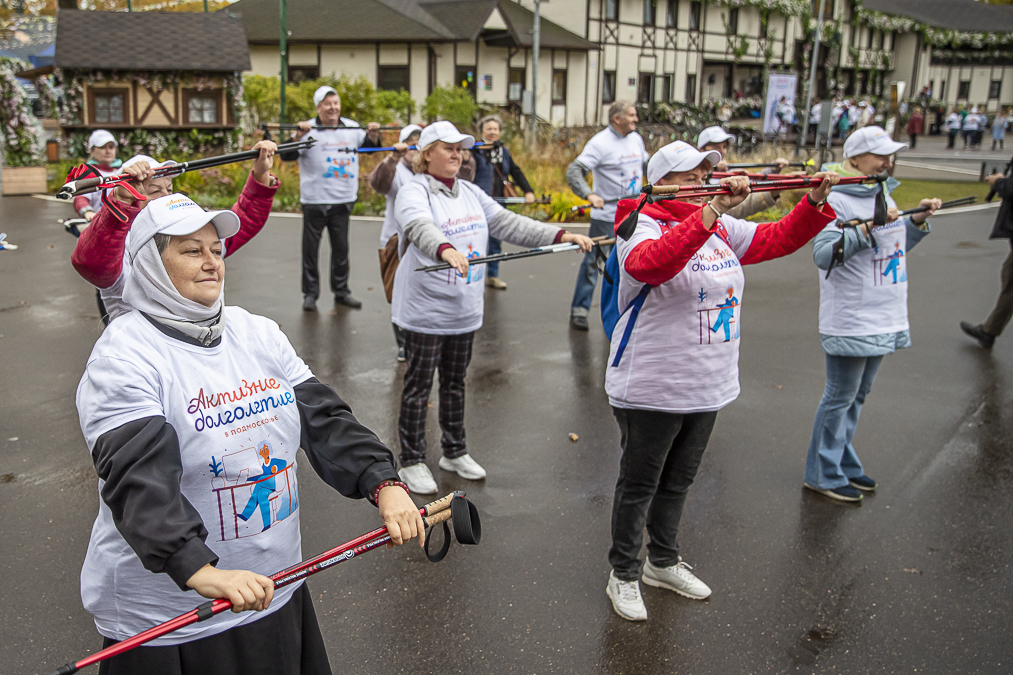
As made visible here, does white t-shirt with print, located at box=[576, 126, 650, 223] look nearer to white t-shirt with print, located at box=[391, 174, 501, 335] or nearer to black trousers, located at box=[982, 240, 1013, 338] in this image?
black trousers, located at box=[982, 240, 1013, 338]

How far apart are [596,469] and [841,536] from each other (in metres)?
1.46

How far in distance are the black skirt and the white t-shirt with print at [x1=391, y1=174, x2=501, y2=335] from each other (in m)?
2.47

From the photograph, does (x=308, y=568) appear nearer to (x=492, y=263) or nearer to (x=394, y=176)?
(x=394, y=176)

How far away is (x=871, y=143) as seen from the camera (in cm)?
474

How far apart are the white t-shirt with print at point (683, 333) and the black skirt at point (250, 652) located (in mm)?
1704

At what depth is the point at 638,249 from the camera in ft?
11.7

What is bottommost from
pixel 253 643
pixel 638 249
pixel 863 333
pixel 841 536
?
pixel 841 536

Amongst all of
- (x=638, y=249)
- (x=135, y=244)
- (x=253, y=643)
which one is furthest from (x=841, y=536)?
(x=135, y=244)

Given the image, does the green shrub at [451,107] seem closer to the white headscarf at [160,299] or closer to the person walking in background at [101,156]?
the person walking in background at [101,156]

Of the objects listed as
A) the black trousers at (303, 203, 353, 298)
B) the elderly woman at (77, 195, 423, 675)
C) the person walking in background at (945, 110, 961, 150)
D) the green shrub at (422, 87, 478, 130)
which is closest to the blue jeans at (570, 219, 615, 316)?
the black trousers at (303, 203, 353, 298)

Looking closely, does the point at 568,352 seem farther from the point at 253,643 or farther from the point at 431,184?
the point at 253,643

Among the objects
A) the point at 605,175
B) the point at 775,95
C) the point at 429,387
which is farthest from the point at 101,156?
the point at 775,95

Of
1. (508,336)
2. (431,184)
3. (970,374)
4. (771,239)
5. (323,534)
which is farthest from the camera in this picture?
(508,336)

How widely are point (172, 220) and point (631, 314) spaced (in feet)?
6.74
